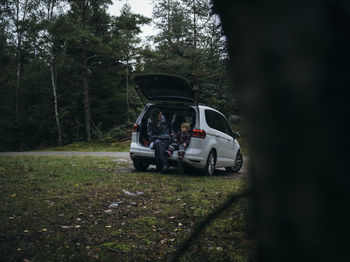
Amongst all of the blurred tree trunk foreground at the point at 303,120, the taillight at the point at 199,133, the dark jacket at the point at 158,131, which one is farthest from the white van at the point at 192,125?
the blurred tree trunk foreground at the point at 303,120

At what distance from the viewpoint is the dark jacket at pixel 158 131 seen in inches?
298

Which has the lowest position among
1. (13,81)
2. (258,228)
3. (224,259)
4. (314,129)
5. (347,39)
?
(224,259)

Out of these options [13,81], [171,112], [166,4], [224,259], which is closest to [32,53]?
[13,81]

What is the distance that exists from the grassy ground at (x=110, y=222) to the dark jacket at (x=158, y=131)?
201 cm

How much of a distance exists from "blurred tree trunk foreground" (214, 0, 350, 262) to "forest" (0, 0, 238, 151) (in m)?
18.3

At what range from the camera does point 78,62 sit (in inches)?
1008

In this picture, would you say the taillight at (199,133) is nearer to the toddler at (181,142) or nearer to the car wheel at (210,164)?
the toddler at (181,142)

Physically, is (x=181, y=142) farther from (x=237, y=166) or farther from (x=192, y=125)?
(x=237, y=166)

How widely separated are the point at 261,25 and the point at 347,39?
0.19 meters

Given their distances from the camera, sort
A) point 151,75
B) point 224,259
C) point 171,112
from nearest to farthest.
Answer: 1. point 224,259
2. point 151,75
3. point 171,112

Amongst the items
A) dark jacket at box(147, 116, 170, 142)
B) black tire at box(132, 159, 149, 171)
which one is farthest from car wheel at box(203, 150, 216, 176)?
black tire at box(132, 159, 149, 171)

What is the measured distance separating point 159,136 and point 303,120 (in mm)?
6902

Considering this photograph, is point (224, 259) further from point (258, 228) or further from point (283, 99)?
point (283, 99)

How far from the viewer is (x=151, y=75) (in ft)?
22.0
